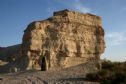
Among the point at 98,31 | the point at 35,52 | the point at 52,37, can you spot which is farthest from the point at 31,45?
the point at 98,31

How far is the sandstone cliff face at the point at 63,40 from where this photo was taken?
4194 cm

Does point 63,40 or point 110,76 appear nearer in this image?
point 110,76

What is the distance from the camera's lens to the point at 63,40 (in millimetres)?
45312

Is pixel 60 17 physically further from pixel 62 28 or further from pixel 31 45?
pixel 31 45

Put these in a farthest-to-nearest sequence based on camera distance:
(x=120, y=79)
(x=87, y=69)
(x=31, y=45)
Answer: (x=31, y=45)
(x=87, y=69)
(x=120, y=79)

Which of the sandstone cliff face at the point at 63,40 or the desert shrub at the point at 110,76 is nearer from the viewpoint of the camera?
the desert shrub at the point at 110,76

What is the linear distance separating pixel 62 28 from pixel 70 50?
3.69 m

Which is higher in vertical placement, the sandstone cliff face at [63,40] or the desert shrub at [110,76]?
the sandstone cliff face at [63,40]

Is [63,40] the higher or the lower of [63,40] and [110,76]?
the higher

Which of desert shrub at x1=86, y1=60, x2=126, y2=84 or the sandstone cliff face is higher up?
the sandstone cliff face

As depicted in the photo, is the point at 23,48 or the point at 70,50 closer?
the point at 23,48

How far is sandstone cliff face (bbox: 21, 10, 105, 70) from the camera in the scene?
4194 centimetres

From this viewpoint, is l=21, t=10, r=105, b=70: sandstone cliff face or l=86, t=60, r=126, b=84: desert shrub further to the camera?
Answer: l=21, t=10, r=105, b=70: sandstone cliff face

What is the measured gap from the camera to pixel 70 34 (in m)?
46.2
